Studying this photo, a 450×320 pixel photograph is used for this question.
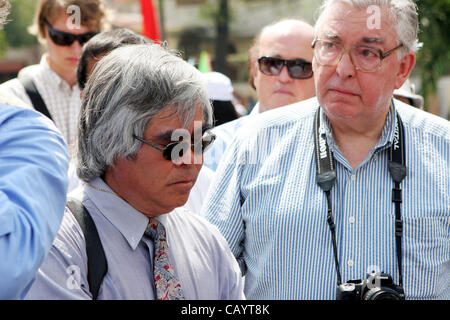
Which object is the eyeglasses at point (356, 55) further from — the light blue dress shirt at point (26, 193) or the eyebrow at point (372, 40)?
the light blue dress shirt at point (26, 193)

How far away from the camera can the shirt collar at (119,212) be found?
2.18 metres

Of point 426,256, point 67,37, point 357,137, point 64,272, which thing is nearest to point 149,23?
point 67,37

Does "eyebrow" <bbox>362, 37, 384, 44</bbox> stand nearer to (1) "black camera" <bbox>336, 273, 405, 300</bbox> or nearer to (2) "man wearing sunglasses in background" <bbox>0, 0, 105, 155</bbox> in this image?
(1) "black camera" <bbox>336, 273, 405, 300</bbox>

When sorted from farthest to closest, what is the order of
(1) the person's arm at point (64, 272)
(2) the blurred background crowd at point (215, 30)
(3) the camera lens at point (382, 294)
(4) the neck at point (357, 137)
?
(2) the blurred background crowd at point (215, 30) → (4) the neck at point (357, 137) → (3) the camera lens at point (382, 294) → (1) the person's arm at point (64, 272)

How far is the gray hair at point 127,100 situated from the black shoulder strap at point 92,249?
0.18 metres

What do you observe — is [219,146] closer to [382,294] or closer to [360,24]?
[360,24]

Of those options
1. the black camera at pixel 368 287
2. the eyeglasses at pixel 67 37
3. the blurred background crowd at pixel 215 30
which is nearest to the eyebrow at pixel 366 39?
the black camera at pixel 368 287

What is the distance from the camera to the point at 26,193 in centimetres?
141

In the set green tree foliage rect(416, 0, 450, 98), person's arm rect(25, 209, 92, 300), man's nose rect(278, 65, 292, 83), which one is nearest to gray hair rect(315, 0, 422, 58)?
man's nose rect(278, 65, 292, 83)

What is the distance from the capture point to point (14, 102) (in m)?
1.81

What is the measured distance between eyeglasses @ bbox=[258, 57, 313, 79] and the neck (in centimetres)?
148
